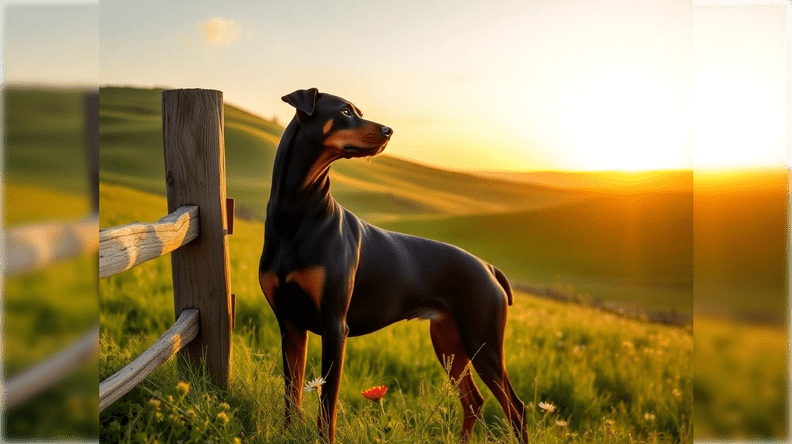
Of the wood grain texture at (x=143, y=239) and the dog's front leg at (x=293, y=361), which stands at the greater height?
the wood grain texture at (x=143, y=239)

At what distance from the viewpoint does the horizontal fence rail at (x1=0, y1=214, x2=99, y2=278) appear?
25.5 inches

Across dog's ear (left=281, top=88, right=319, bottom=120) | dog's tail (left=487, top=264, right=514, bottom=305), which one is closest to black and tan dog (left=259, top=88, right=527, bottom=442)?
dog's ear (left=281, top=88, right=319, bottom=120)

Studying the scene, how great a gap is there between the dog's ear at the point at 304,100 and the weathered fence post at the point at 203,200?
78 centimetres

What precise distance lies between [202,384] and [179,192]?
3.26 feet

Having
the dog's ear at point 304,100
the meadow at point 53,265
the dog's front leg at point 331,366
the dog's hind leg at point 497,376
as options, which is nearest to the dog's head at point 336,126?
the dog's ear at point 304,100

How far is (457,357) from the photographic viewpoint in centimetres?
336

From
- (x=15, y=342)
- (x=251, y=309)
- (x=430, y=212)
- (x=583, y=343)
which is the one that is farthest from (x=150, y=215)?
(x=15, y=342)

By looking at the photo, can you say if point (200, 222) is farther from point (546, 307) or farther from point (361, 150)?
point (546, 307)

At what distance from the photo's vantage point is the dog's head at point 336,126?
8.55 feet

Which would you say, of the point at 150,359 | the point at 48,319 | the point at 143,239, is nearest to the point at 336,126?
the point at 143,239

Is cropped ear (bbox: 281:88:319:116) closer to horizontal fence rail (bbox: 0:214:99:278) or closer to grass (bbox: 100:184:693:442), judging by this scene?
grass (bbox: 100:184:693:442)

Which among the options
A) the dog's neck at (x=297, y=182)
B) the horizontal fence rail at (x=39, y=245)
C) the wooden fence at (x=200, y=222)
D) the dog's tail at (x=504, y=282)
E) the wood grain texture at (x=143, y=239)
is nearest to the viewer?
the horizontal fence rail at (x=39, y=245)

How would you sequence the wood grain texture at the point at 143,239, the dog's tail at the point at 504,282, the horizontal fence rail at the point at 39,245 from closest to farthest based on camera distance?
the horizontal fence rail at the point at 39,245 < the wood grain texture at the point at 143,239 < the dog's tail at the point at 504,282

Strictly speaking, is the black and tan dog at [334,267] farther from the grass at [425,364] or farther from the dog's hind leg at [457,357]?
the grass at [425,364]
